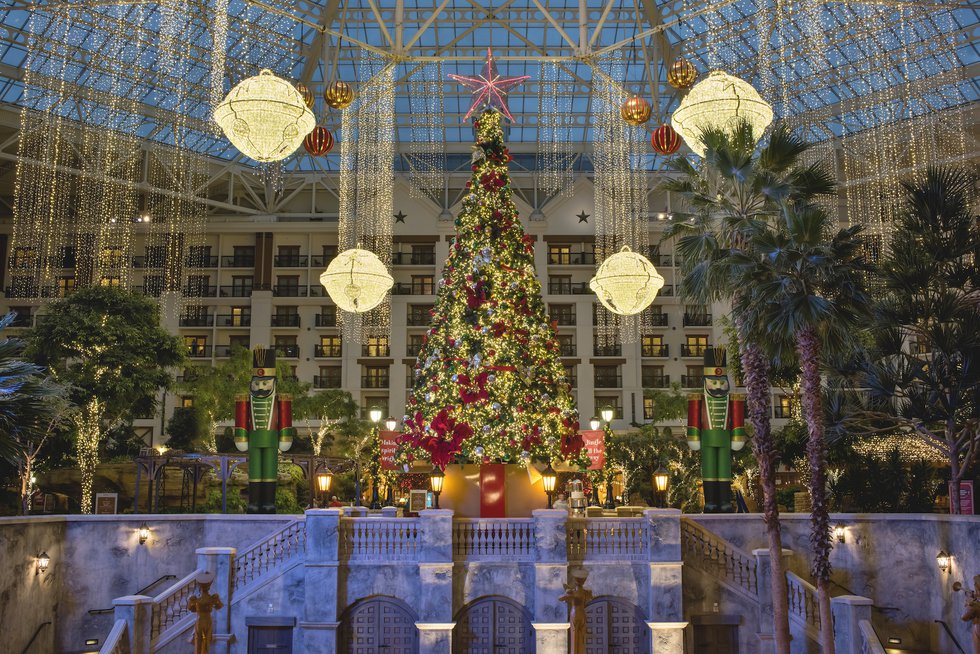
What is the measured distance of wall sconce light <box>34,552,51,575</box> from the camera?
21.2m

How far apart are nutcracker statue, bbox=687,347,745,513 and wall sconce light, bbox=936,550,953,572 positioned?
4295 millimetres

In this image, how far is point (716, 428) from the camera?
68.5 feet

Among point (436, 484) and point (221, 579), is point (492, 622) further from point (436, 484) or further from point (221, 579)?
point (221, 579)

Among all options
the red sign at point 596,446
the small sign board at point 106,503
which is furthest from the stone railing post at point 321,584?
the small sign board at point 106,503

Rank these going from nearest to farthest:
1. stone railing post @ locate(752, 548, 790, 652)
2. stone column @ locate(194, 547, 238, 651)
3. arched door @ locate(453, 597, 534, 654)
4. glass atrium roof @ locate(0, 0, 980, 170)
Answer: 1. stone railing post @ locate(752, 548, 790, 652)
2. arched door @ locate(453, 597, 534, 654)
3. stone column @ locate(194, 547, 238, 651)
4. glass atrium roof @ locate(0, 0, 980, 170)

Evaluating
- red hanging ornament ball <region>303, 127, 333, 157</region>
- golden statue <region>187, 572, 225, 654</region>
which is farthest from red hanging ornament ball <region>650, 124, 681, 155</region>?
Answer: golden statue <region>187, 572, 225, 654</region>

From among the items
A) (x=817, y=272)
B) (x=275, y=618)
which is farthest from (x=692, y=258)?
(x=275, y=618)

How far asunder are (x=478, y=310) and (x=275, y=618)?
7.83m

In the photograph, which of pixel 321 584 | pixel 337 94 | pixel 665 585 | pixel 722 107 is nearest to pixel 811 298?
pixel 722 107

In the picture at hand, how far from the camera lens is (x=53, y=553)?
71.9 ft

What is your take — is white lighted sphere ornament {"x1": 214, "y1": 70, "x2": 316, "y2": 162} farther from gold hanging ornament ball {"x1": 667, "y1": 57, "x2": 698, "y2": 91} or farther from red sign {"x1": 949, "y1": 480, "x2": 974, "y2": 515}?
red sign {"x1": 949, "y1": 480, "x2": 974, "y2": 515}

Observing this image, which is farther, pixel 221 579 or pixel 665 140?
pixel 665 140

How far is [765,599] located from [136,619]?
12.2 meters

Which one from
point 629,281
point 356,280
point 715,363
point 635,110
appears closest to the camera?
point 715,363
